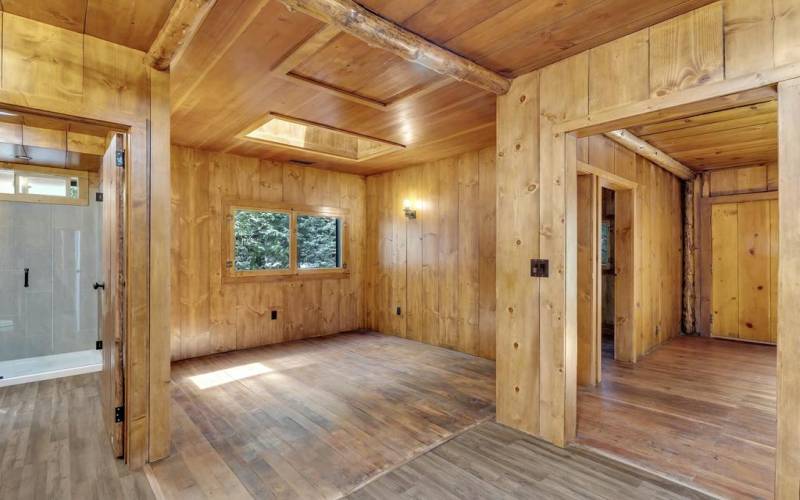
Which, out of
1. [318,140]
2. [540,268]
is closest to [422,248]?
[318,140]

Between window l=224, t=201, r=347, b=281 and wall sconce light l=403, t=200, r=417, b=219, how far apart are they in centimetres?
100

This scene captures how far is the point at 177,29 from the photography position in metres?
1.92

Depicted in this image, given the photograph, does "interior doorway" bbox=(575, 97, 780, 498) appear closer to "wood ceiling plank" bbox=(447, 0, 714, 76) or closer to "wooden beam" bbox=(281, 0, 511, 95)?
"wood ceiling plank" bbox=(447, 0, 714, 76)

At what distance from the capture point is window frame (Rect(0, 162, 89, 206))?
14.1 feet

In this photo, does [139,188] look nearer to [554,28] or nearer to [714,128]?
[554,28]

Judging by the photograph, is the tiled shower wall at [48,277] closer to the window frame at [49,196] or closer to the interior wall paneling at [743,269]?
the window frame at [49,196]

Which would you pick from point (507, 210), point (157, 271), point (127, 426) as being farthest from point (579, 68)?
point (127, 426)

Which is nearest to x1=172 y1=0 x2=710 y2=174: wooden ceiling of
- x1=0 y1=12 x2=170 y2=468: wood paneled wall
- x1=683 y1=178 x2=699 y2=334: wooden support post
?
x1=0 y1=12 x2=170 y2=468: wood paneled wall

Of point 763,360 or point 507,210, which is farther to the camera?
point 763,360

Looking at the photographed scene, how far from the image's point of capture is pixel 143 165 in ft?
7.57

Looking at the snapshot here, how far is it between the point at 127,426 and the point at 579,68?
3.52m

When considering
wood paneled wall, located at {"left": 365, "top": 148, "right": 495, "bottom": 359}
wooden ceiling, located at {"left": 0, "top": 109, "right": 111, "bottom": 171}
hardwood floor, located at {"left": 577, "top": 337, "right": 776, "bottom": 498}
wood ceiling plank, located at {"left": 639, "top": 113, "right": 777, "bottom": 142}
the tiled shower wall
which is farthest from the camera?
wood paneled wall, located at {"left": 365, "top": 148, "right": 495, "bottom": 359}

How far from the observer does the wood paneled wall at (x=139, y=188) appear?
2.10 m

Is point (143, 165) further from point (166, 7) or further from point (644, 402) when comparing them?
point (644, 402)
